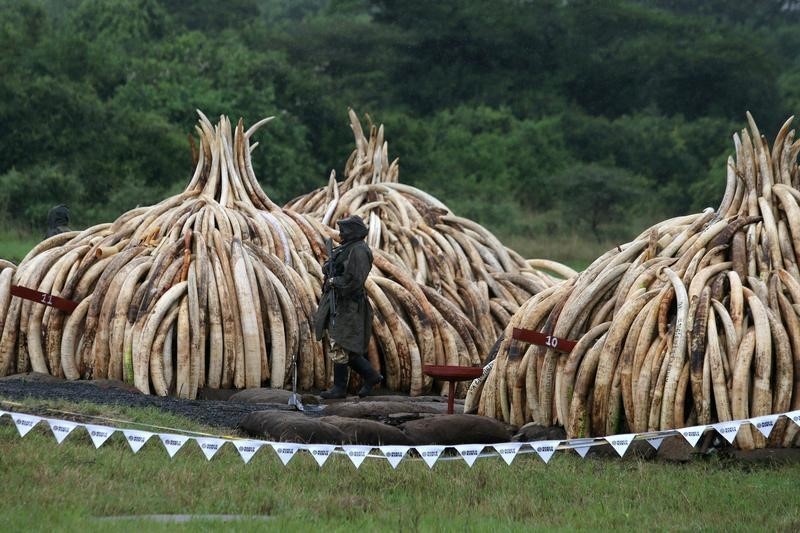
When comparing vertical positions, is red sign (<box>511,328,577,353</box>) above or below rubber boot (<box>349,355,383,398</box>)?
above

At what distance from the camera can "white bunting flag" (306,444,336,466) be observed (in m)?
11.7

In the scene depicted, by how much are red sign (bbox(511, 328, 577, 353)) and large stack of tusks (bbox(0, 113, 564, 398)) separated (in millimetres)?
4103

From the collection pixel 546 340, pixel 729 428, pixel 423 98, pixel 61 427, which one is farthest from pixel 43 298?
pixel 423 98

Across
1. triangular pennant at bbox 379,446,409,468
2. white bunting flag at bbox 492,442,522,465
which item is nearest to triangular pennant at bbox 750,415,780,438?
white bunting flag at bbox 492,442,522,465

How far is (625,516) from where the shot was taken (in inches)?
419

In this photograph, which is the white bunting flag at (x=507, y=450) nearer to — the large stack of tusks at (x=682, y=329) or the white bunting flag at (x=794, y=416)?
the large stack of tusks at (x=682, y=329)

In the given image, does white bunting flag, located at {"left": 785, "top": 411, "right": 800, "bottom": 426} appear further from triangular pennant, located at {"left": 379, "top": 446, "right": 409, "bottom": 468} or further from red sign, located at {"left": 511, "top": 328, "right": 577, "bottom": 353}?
triangular pennant, located at {"left": 379, "top": 446, "right": 409, "bottom": 468}

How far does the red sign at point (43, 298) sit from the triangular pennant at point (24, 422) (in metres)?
4.84

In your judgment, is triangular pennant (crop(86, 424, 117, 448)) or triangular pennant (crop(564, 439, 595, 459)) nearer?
triangular pennant (crop(86, 424, 117, 448))

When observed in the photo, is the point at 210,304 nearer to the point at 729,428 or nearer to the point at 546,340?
the point at 546,340

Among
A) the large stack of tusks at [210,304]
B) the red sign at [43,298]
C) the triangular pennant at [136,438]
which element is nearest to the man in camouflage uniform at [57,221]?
the large stack of tusks at [210,304]

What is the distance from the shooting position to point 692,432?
1253 cm

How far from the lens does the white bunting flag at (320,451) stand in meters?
11.7

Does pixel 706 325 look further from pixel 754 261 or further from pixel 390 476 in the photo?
pixel 390 476
